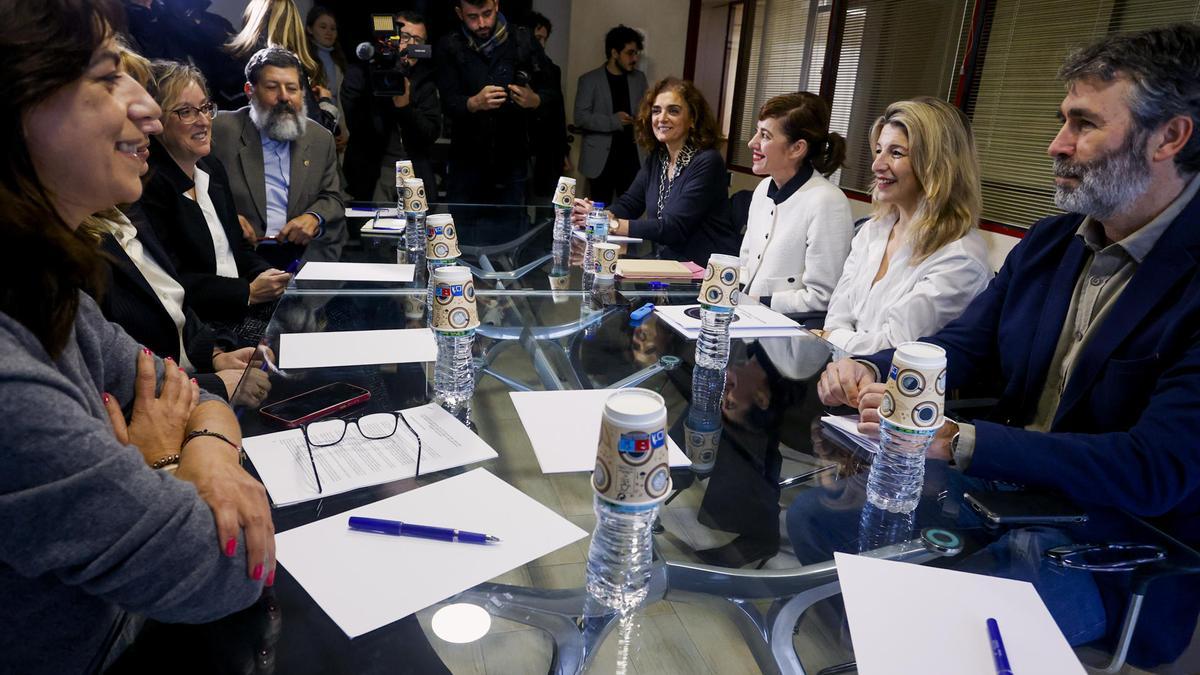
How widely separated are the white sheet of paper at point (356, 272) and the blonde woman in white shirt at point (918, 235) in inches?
52.9

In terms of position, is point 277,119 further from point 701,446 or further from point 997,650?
point 997,650

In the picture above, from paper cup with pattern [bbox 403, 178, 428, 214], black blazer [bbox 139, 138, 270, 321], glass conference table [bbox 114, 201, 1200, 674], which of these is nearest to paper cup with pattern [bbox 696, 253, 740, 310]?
glass conference table [bbox 114, 201, 1200, 674]

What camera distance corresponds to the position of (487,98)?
4039mm

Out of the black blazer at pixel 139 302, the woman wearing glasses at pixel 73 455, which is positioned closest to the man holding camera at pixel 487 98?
the black blazer at pixel 139 302

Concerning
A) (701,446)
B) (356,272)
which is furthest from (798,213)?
(701,446)

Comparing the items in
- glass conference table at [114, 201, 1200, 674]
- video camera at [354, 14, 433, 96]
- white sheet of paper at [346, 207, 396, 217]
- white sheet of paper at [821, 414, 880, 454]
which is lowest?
glass conference table at [114, 201, 1200, 674]

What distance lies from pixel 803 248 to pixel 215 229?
211cm

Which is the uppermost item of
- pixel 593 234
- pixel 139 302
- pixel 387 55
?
pixel 387 55

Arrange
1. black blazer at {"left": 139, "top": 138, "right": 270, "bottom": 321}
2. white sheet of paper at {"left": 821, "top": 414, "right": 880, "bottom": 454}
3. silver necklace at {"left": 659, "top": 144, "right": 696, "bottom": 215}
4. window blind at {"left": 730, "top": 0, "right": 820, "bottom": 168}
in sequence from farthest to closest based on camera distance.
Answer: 1. window blind at {"left": 730, "top": 0, "right": 820, "bottom": 168}
2. silver necklace at {"left": 659, "top": 144, "right": 696, "bottom": 215}
3. black blazer at {"left": 139, "top": 138, "right": 270, "bottom": 321}
4. white sheet of paper at {"left": 821, "top": 414, "right": 880, "bottom": 454}

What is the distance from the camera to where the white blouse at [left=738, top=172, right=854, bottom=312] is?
103 inches

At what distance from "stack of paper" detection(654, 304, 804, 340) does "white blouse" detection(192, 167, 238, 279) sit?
5.06 ft

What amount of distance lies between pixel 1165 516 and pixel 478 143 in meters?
3.72

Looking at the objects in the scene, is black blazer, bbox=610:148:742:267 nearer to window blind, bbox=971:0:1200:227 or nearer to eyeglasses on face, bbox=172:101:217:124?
window blind, bbox=971:0:1200:227

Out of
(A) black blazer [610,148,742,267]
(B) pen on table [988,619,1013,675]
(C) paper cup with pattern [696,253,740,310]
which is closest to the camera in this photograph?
(B) pen on table [988,619,1013,675]
